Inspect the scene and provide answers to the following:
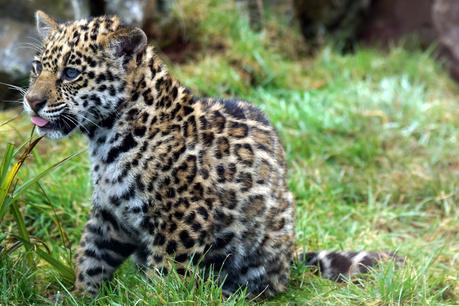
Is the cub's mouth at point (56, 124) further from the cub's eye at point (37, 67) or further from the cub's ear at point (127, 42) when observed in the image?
the cub's ear at point (127, 42)

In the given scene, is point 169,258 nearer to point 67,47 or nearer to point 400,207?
point 67,47

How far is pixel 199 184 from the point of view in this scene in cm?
543

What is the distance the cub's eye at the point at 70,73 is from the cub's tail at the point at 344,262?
7.58 feet

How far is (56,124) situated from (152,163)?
2.25 ft

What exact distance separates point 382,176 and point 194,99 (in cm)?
320

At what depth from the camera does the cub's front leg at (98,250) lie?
5727 mm

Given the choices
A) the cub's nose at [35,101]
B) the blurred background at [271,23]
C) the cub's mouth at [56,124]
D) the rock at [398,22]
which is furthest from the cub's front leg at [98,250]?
the rock at [398,22]

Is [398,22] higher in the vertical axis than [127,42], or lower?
lower

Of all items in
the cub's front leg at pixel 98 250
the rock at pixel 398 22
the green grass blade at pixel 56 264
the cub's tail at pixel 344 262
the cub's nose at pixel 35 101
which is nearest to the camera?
the cub's nose at pixel 35 101

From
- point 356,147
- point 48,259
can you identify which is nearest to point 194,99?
point 48,259

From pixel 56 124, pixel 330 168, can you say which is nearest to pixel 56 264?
pixel 56 124

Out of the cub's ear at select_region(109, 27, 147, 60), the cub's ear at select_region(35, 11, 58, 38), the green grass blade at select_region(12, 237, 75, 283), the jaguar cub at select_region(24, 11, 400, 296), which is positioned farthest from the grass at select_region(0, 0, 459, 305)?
the cub's ear at select_region(109, 27, 147, 60)

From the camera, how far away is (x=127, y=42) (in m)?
5.38

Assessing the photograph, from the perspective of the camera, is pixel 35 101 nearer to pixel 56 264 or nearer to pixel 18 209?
pixel 18 209
